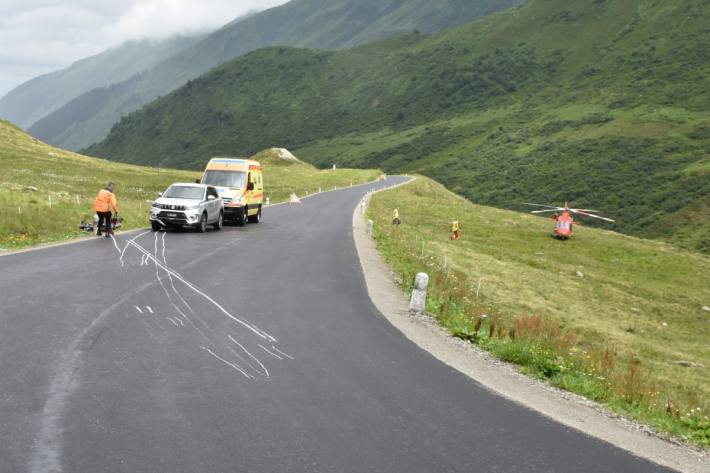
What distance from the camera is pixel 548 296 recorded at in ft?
83.6

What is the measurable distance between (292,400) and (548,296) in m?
20.0

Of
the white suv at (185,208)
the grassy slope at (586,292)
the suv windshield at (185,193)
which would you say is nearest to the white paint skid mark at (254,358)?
the grassy slope at (586,292)

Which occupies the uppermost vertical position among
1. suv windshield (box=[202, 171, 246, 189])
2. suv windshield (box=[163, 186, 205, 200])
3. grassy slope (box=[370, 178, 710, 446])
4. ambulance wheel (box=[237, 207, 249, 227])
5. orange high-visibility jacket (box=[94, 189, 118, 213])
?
suv windshield (box=[202, 171, 246, 189])

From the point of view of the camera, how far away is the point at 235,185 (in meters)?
30.5

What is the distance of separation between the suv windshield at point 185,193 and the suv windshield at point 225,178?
12.1 feet

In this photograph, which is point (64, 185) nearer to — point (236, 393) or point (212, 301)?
point (212, 301)

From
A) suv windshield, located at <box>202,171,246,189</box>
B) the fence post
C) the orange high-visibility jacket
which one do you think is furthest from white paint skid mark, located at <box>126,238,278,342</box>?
suv windshield, located at <box>202,171,246,189</box>

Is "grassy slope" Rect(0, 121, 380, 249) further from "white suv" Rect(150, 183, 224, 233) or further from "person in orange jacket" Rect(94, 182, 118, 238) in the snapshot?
"white suv" Rect(150, 183, 224, 233)

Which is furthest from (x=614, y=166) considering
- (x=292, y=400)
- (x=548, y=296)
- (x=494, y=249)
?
(x=292, y=400)

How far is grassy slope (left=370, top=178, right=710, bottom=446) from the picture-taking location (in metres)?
11.9

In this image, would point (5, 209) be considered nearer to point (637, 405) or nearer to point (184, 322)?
point (184, 322)

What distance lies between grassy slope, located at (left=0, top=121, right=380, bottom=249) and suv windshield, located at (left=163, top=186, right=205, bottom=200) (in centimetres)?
226

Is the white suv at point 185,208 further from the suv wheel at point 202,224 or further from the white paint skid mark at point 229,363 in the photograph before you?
the white paint skid mark at point 229,363

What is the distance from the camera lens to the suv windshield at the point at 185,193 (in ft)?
86.6
